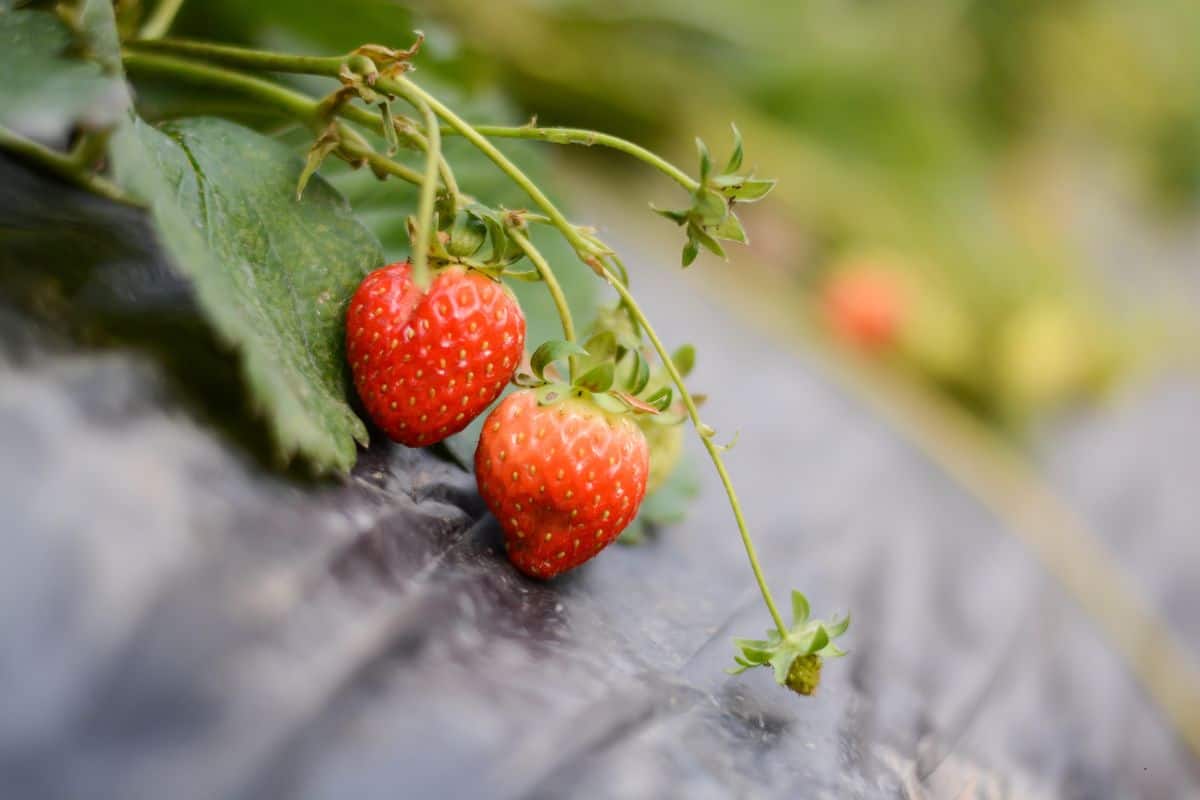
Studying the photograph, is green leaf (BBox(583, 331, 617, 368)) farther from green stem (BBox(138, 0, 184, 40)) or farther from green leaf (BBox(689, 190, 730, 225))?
green stem (BBox(138, 0, 184, 40))

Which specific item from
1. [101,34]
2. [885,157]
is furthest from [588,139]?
[885,157]

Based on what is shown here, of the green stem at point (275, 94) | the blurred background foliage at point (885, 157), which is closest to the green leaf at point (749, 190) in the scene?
the green stem at point (275, 94)

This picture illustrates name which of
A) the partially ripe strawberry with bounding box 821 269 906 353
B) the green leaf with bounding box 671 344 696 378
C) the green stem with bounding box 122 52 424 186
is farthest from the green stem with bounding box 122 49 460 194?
the partially ripe strawberry with bounding box 821 269 906 353

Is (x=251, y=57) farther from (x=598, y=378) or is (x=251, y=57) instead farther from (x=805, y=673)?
(x=805, y=673)

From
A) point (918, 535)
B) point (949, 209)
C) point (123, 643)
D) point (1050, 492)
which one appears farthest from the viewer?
point (949, 209)

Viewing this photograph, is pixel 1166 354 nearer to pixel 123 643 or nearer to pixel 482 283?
pixel 482 283

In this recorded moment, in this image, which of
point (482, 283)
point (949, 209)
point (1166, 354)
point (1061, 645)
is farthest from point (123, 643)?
point (1166, 354)

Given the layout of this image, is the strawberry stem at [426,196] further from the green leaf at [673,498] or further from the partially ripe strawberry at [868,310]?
the partially ripe strawberry at [868,310]
